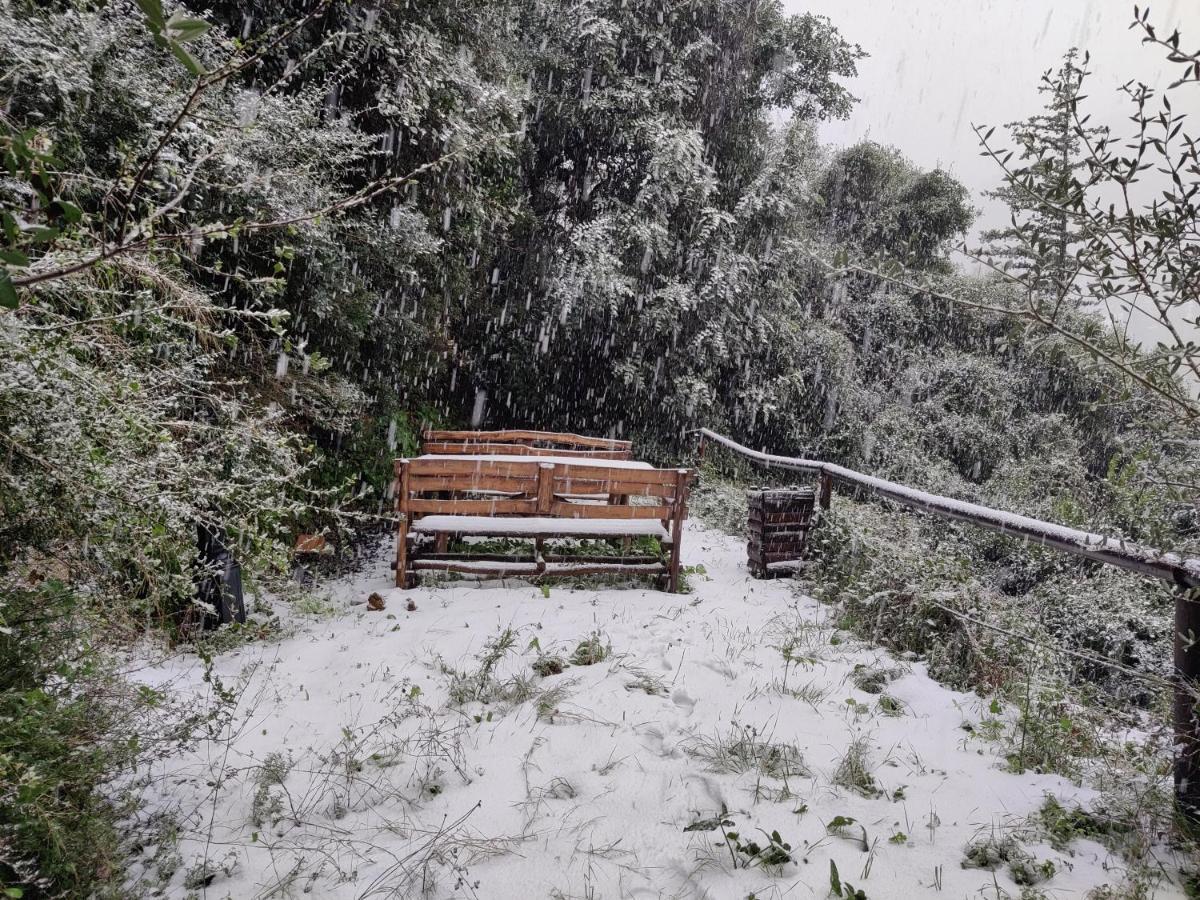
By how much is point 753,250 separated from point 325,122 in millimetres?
9450

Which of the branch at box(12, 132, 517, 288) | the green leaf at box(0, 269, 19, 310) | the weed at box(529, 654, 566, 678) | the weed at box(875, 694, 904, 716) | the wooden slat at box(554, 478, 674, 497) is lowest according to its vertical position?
the weed at box(529, 654, 566, 678)

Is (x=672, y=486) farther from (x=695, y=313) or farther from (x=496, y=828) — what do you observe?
(x=695, y=313)

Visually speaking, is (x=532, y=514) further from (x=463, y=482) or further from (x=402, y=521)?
(x=402, y=521)

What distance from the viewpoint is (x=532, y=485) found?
571 centimetres

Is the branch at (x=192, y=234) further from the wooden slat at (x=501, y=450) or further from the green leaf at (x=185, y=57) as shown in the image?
the wooden slat at (x=501, y=450)

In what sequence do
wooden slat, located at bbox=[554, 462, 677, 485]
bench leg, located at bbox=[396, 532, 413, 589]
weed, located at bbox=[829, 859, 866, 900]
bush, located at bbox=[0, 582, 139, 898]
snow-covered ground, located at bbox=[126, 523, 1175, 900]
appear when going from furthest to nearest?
wooden slat, located at bbox=[554, 462, 677, 485]
bench leg, located at bbox=[396, 532, 413, 589]
snow-covered ground, located at bbox=[126, 523, 1175, 900]
weed, located at bbox=[829, 859, 866, 900]
bush, located at bbox=[0, 582, 139, 898]

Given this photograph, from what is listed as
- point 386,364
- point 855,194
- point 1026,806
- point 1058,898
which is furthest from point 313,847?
point 855,194

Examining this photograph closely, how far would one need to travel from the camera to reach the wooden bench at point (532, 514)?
17.5 feet

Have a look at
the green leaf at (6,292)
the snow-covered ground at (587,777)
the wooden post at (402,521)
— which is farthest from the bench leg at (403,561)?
the green leaf at (6,292)

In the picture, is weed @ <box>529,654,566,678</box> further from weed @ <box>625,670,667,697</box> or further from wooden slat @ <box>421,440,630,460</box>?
wooden slat @ <box>421,440,630,460</box>

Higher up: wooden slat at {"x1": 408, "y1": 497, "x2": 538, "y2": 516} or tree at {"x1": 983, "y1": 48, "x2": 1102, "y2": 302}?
tree at {"x1": 983, "y1": 48, "x2": 1102, "y2": 302}

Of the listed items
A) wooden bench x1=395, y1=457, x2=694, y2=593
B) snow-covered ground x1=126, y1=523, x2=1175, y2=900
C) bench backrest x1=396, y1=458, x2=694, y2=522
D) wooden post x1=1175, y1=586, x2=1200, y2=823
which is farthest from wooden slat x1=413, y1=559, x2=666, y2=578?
wooden post x1=1175, y1=586, x2=1200, y2=823

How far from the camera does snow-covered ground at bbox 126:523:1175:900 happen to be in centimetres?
229

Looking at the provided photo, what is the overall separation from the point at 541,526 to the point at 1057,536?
11.9ft
